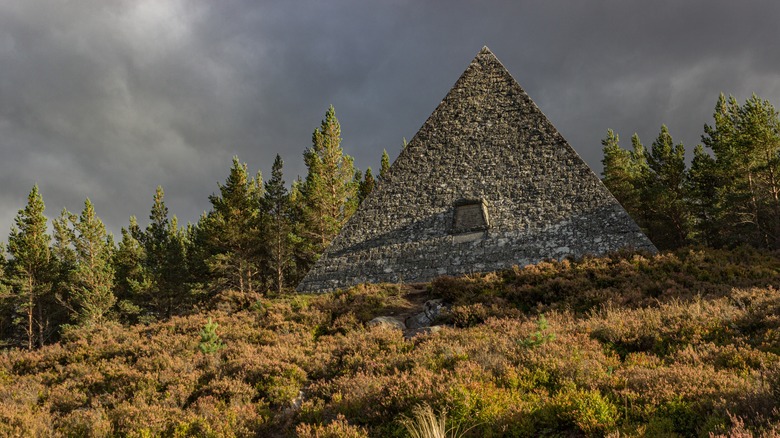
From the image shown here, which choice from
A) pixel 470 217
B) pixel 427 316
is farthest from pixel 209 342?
pixel 470 217

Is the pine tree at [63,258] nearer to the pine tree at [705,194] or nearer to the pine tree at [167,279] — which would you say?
the pine tree at [167,279]

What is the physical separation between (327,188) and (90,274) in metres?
22.2

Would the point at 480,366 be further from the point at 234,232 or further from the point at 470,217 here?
the point at 234,232

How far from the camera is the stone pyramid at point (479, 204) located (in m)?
17.3

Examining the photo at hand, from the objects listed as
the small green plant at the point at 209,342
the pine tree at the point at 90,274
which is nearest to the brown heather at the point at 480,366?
the small green plant at the point at 209,342

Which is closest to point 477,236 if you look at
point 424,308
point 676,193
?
point 424,308

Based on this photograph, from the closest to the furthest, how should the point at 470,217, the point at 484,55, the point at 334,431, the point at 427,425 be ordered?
the point at 427,425 → the point at 334,431 → the point at 470,217 → the point at 484,55

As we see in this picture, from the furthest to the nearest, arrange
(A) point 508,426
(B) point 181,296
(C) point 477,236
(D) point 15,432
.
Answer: (B) point 181,296 → (C) point 477,236 → (D) point 15,432 → (A) point 508,426

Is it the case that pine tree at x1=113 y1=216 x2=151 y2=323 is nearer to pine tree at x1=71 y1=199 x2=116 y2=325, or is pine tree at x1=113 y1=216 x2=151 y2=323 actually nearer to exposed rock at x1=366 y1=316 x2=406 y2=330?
pine tree at x1=71 y1=199 x2=116 y2=325

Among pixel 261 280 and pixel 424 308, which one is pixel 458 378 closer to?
pixel 424 308

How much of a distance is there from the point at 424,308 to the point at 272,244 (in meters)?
23.3

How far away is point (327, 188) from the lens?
34.3m

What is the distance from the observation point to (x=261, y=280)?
127 feet

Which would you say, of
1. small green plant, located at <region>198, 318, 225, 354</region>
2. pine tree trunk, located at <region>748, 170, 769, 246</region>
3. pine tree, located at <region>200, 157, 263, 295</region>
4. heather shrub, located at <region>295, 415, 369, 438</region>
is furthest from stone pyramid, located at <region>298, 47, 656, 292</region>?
pine tree trunk, located at <region>748, 170, 769, 246</region>
